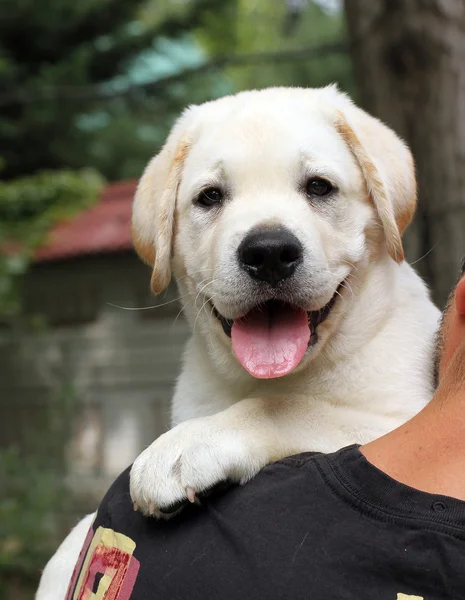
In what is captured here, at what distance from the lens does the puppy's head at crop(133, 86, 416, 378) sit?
247cm

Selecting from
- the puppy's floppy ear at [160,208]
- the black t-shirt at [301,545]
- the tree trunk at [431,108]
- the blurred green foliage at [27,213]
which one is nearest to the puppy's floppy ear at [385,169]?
the puppy's floppy ear at [160,208]

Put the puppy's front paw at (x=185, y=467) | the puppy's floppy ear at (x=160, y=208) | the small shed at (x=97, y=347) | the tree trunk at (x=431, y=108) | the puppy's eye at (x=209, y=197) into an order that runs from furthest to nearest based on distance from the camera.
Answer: the small shed at (x=97, y=347), the tree trunk at (x=431, y=108), the puppy's floppy ear at (x=160, y=208), the puppy's eye at (x=209, y=197), the puppy's front paw at (x=185, y=467)

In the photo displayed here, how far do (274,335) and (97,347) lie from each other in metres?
10.3

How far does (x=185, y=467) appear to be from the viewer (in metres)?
2.13

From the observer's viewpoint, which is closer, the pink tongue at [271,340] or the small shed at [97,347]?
the pink tongue at [271,340]

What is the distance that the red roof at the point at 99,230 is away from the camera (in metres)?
11.3

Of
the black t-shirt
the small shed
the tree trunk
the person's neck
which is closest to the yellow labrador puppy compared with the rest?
the black t-shirt

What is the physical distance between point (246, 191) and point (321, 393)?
2.37ft

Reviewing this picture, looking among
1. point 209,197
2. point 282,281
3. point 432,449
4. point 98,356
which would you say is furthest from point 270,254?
point 98,356

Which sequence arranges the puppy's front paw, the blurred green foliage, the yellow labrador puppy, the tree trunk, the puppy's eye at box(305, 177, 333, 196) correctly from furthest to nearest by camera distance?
the blurred green foliage
the tree trunk
the puppy's eye at box(305, 177, 333, 196)
the yellow labrador puppy
the puppy's front paw

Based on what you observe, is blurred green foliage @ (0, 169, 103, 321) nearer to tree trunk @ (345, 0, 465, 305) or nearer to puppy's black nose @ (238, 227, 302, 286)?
tree trunk @ (345, 0, 465, 305)

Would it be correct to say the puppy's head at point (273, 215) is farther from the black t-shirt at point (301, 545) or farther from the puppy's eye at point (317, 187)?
the black t-shirt at point (301, 545)

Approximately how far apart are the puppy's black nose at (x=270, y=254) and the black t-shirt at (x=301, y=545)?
0.68 meters

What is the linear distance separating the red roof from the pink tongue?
866 centimetres
